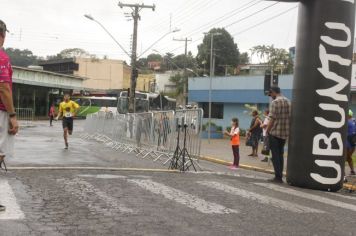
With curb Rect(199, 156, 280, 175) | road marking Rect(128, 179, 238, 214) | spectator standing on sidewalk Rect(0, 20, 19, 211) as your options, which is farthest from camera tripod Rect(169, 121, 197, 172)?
spectator standing on sidewalk Rect(0, 20, 19, 211)

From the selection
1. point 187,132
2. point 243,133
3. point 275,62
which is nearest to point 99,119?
point 243,133

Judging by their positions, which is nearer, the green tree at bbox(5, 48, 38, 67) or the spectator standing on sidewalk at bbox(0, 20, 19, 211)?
the spectator standing on sidewalk at bbox(0, 20, 19, 211)

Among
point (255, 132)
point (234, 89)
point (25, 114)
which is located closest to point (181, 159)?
point (255, 132)

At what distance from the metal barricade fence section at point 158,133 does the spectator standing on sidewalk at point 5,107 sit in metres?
7.80

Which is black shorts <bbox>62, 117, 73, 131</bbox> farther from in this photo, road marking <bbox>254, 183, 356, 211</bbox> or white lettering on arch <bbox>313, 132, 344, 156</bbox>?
white lettering on arch <bbox>313, 132, 344, 156</bbox>

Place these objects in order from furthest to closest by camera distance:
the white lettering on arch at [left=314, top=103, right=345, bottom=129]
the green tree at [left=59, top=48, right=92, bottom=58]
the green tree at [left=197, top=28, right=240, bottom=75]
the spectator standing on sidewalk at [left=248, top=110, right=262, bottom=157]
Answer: the green tree at [left=59, top=48, right=92, bottom=58]
the green tree at [left=197, top=28, right=240, bottom=75]
the spectator standing on sidewalk at [left=248, top=110, right=262, bottom=157]
the white lettering on arch at [left=314, top=103, right=345, bottom=129]

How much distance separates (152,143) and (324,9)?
27.5ft

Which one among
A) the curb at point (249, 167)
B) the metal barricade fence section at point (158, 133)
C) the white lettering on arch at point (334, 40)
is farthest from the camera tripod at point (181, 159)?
the white lettering on arch at point (334, 40)

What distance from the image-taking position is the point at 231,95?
137 feet

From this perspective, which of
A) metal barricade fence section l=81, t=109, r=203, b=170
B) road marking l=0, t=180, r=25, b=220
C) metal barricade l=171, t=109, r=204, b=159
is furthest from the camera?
metal barricade fence section l=81, t=109, r=203, b=170

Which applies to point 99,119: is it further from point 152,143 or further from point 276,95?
point 276,95

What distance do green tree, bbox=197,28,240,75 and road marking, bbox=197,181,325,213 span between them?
3020 inches

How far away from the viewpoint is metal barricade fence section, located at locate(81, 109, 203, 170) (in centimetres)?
1426

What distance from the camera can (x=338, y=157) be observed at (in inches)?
400
